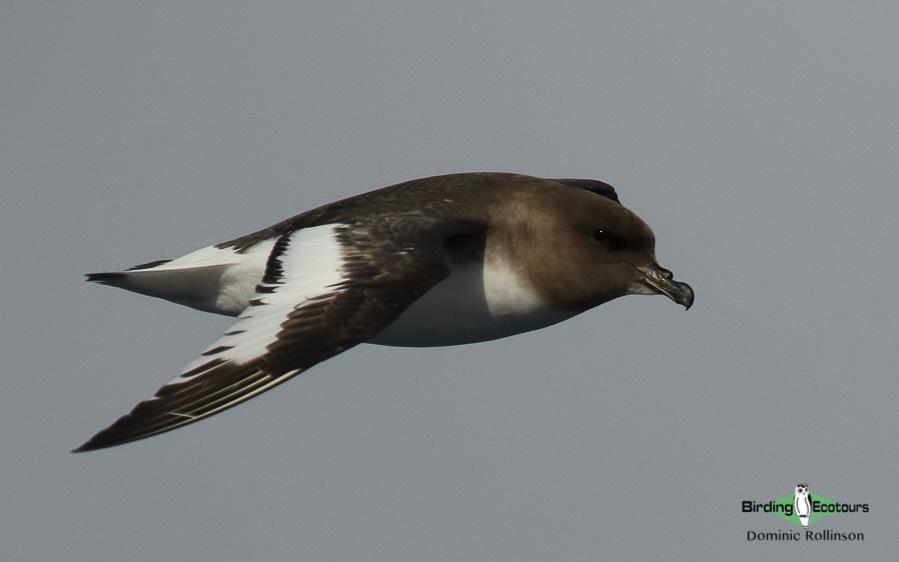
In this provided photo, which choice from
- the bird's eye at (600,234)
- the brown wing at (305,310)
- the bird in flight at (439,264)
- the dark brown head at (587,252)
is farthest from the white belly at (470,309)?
the bird's eye at (600,234)

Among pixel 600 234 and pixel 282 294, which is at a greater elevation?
pixel 600 234

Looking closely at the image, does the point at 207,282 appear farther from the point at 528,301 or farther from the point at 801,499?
the point at 801,499

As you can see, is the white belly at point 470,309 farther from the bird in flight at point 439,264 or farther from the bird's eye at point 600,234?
the bird's eye at point 600,234

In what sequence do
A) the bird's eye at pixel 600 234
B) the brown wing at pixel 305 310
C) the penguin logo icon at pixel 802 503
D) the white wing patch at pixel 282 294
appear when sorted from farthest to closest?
the penguin logo icon at pixel 802 503
the bird's eye at pixel 600 234
the white wing patch at pixel 282 294
the brown wing at pixel 305 310

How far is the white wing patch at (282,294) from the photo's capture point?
8508mm

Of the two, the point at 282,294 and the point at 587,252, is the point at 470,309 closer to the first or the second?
the point at 587,252

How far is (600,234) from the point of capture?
1102cm

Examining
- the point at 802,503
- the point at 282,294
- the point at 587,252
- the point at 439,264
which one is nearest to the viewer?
the point at 282,294

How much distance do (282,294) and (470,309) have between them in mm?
2071

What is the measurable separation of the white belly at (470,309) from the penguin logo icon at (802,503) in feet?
10.0

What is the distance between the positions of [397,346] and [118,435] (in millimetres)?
3887

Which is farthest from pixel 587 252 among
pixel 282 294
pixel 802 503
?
pixel 802 503

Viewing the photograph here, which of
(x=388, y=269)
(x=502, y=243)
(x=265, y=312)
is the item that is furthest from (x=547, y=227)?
(x=265, y=312)

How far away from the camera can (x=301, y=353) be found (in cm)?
856
